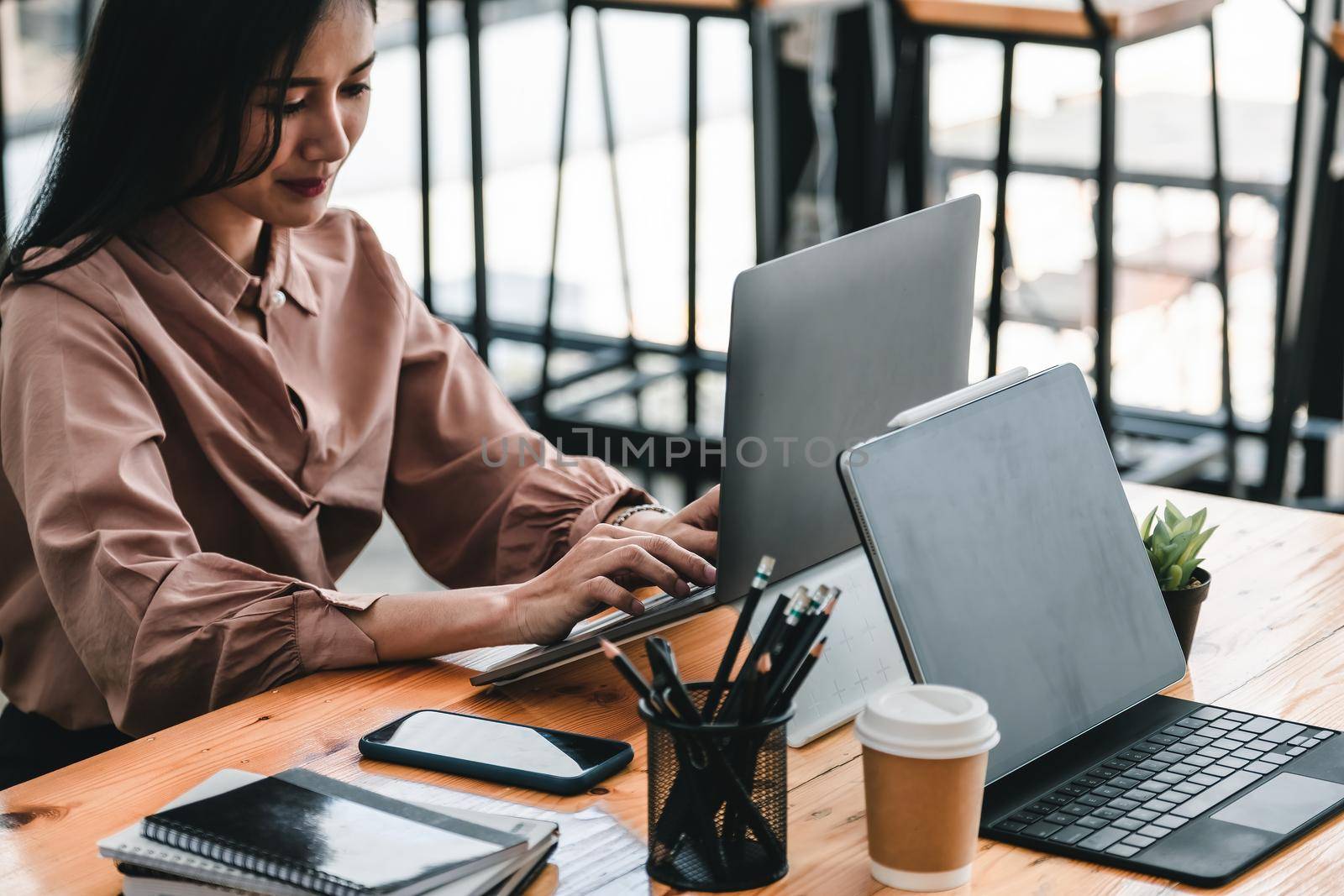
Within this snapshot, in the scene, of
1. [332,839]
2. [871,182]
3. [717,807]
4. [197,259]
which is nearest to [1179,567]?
[717,807]

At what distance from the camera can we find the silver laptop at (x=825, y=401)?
107 cm

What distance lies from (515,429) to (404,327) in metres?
0.15

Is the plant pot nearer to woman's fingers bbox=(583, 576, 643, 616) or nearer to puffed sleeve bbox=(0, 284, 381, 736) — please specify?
woman's fingers bbox=(583, 576, 643, 616)

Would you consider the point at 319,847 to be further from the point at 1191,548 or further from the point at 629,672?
the point at 1191,548

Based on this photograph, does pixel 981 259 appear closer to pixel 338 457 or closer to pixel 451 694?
pixel 338 457

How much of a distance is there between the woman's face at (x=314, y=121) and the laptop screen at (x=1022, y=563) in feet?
2.22

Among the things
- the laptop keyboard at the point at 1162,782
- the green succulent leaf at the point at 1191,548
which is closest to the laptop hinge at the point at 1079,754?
the laptop keyboard at the point at 1162,782

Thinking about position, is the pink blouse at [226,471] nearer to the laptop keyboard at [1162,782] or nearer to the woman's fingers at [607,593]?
the woman's fingers at [607,593]

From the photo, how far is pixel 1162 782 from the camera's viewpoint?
100 cm

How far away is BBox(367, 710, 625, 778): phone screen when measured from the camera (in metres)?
1.04

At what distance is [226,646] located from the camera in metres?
1.20

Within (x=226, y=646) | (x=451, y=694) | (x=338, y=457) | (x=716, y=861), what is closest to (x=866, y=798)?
(x=716, y=861)

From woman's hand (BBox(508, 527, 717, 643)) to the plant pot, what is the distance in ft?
1.11

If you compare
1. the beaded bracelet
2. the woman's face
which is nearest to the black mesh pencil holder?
the beaded bracelet
